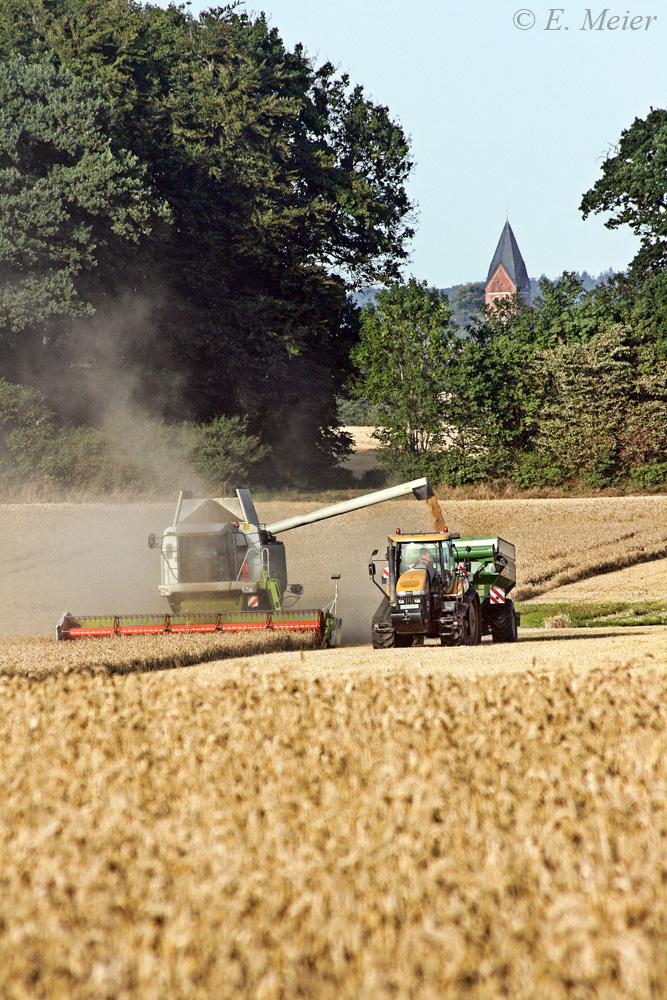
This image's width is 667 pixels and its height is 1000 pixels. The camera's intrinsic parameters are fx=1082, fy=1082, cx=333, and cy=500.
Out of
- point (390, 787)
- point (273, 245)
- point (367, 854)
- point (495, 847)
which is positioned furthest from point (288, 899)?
point (273, 245)

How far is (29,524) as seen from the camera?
3092 cm

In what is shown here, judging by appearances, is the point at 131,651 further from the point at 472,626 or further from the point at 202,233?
the point at 202,233

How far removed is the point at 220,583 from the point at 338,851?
1309 centimetres

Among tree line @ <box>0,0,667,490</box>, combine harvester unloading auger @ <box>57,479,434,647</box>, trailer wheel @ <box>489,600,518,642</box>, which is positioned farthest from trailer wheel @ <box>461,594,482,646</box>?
tree line @ <box>0,0,667,490</box>

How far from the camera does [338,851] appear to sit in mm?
5145

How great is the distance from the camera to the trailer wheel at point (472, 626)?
51.9ft

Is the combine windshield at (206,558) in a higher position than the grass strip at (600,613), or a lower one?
higher

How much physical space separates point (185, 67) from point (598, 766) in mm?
41195

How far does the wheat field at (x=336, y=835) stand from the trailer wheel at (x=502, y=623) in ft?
20.1

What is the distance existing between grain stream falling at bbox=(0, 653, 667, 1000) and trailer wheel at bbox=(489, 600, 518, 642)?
8.67m

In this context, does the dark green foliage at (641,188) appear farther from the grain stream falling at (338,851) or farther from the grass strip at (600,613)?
the grain stream falling at (338,851)

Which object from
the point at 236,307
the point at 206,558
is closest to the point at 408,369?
the point at 236,307

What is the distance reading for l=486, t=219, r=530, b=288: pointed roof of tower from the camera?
161 m

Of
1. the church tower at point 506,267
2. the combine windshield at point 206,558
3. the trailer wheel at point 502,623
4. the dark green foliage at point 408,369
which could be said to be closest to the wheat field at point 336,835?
the trailer wheel at point 502,623
